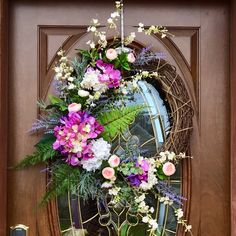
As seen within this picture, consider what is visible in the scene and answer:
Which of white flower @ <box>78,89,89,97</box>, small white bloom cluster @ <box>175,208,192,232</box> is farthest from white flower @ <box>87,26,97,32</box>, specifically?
small white bloom cluster @ <box>175,208,192,232</box>

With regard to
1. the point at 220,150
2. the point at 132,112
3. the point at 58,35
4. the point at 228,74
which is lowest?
the point at 220,150

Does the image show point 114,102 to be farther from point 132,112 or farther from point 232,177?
point 232,177

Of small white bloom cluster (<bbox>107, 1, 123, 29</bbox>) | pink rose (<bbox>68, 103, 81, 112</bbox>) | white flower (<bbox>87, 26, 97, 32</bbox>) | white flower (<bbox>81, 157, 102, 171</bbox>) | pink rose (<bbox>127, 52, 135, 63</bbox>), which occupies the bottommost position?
white flower (<bbox>81, 157, 102, 171</bbox>)

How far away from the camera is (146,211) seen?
6.47ft

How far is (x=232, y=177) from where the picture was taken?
2.05 m

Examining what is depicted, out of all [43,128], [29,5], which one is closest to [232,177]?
[43,128]

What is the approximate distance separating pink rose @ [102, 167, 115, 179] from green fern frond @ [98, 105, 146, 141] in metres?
0.12

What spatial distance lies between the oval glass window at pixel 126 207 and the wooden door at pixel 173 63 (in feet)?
0.23

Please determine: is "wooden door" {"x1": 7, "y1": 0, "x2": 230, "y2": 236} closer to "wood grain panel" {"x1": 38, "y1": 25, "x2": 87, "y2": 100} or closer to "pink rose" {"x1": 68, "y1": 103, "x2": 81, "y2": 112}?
"wood grain panel" {"x1": 38, "y1": 25, "x2": 87, "y2": 100}

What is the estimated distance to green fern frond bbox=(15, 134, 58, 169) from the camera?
1932 mm

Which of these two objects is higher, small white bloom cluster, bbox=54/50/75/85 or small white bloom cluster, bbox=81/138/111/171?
small white bloom cluster, bbox=54/50/75/85

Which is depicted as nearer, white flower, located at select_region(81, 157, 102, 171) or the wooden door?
white flower, located at select_region(81, 157, 102, 171)

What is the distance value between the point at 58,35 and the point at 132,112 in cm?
46

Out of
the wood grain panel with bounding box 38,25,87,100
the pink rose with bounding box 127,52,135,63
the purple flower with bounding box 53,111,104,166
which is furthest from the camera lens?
the wood grain panel with bounding box 38,25,87,100
